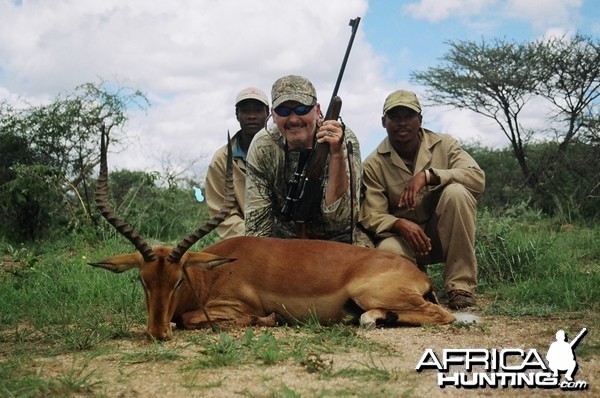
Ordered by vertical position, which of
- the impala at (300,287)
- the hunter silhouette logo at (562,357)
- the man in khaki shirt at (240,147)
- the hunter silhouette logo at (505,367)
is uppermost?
the man in khaki shirt at (240,147)

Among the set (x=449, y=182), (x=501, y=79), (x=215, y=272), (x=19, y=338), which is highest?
(x=501, y=79)

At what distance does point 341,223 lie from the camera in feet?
20.7

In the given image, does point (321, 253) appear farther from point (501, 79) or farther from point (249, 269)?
point (501, 79)

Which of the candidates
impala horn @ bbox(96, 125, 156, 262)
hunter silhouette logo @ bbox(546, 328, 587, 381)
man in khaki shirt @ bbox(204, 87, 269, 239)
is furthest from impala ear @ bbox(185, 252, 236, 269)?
man in khaki shirt @ bbox(204, 87, 269, 239)

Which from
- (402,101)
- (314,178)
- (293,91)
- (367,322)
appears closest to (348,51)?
(402,101)

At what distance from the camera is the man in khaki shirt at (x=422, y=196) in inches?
251

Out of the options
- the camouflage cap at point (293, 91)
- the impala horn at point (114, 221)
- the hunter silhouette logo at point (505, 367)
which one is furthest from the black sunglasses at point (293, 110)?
the hunter silhouette logo at point (505, 367)

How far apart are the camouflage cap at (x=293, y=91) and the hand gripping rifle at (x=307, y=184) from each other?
0.70 feet

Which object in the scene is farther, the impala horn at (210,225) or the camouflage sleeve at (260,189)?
the camouflage sleeve at (260,189)

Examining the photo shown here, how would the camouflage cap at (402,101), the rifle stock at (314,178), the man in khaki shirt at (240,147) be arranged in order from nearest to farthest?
the rifle stock at (314,178) → the camouflage cap at (402,101) → the man in khaki shirt at (240,147)

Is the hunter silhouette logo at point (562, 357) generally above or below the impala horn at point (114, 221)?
below

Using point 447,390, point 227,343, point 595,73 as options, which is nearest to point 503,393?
point 447,390

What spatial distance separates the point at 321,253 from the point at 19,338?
6.95 ft

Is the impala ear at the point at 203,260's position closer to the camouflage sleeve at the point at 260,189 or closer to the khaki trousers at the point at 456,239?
the camouflage sleeve at the point at 260,189
